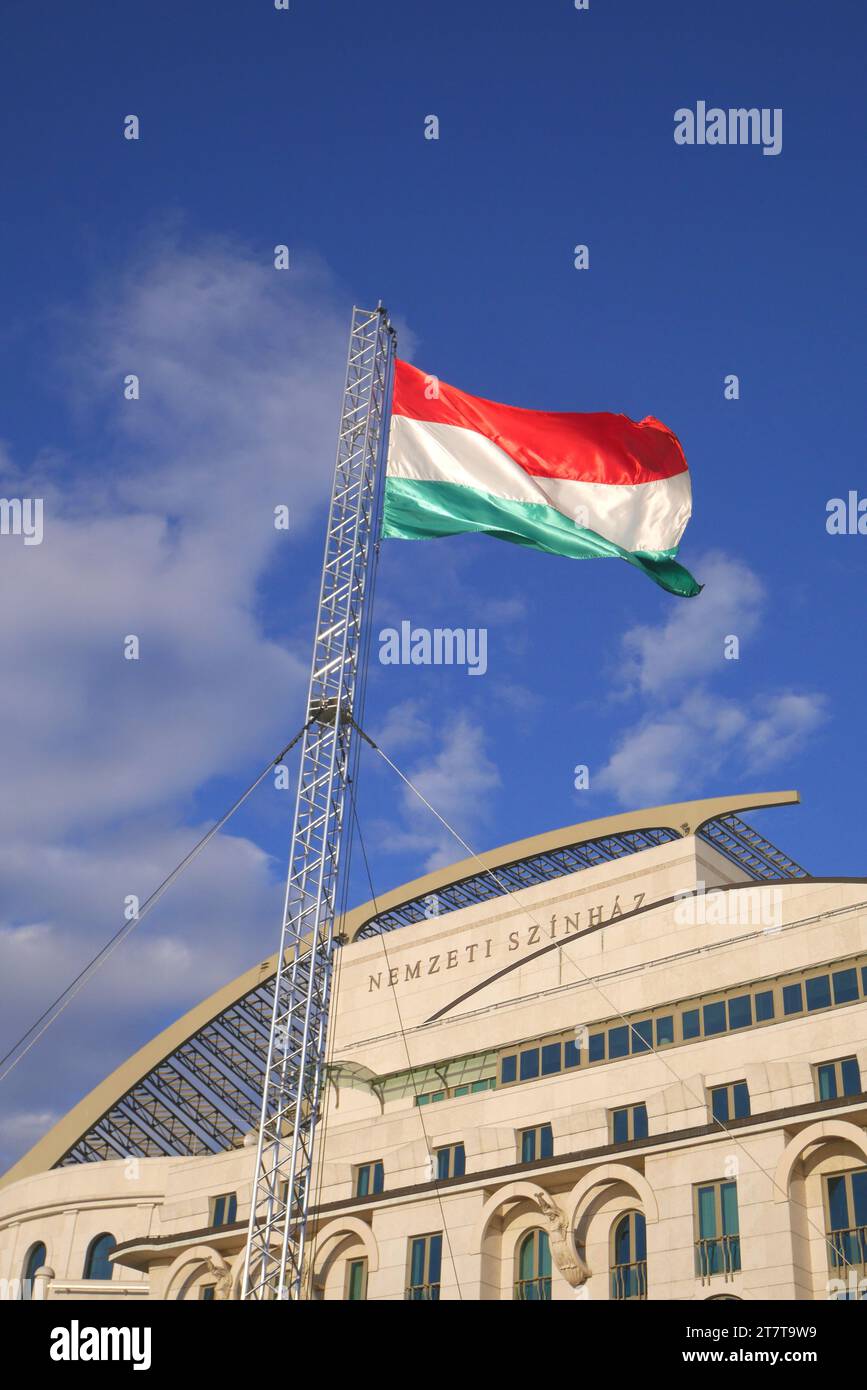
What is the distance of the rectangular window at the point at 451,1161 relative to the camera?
45.5 meters

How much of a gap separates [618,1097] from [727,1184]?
5595 millimetres

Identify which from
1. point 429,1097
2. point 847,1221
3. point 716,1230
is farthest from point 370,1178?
point 847,1221

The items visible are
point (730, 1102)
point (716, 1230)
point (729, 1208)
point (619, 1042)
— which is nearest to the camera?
point (716, 1230)

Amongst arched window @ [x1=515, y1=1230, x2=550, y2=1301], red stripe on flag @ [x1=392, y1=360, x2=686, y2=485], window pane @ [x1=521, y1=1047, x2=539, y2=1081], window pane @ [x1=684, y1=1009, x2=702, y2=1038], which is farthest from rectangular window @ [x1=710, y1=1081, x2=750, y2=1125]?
red stripe on flag @ [x1=392, y1=360, x2=686, y2=485]

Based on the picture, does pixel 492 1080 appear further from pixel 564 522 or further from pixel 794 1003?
pixel 564 522

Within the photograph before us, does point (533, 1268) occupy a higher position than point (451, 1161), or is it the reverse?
point (451, 1161)

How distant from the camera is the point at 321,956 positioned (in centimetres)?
4394


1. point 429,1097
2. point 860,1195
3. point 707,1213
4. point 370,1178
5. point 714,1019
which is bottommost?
point 707,1213

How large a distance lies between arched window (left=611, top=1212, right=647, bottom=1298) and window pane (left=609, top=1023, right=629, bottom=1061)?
590cm

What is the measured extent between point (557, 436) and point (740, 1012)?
59.9ft

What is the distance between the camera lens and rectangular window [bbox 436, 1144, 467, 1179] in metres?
45.5

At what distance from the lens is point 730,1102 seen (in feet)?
135

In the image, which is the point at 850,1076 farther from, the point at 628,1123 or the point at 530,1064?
the point at 530,1064
